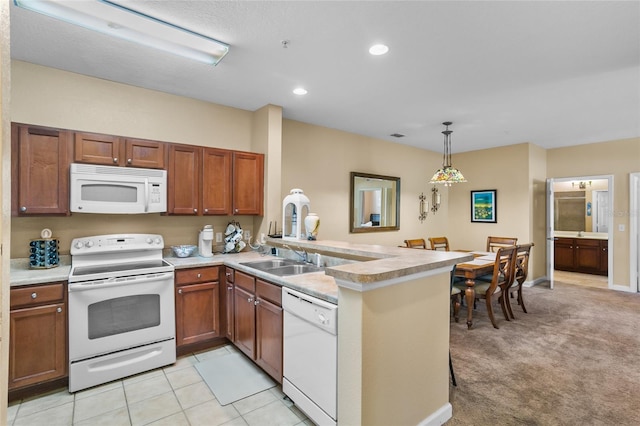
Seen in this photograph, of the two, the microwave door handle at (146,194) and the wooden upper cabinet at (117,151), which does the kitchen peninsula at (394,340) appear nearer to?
the microwave door handle at (146,194)

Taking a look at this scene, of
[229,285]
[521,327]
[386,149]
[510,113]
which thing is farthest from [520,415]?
[386,149]

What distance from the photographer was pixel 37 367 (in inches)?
91.6

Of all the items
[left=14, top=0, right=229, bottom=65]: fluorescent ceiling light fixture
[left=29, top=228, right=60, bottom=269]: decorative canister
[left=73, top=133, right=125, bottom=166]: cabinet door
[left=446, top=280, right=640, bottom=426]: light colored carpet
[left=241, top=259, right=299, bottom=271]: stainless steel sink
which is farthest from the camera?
[left=241, top=259, right=299, bottom=271]: stainless steel sink

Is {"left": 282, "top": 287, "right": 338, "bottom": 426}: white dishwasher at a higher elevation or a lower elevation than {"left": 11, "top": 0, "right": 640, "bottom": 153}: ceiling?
lower

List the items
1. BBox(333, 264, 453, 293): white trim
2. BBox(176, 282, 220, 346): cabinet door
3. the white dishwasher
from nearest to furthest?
BBox(333, 264, 453, 293): white trim
the white dishwasher
BBox(176, 282, 220, 346): cabinet door

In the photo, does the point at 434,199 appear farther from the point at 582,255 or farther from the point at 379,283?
the point at 379,283

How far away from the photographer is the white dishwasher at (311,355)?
5.94 feet

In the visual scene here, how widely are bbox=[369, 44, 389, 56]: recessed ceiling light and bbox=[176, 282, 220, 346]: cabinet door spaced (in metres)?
2.56

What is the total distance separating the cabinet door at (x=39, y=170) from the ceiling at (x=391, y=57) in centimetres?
67

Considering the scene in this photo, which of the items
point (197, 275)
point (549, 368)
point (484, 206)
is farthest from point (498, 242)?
point (197, 275)

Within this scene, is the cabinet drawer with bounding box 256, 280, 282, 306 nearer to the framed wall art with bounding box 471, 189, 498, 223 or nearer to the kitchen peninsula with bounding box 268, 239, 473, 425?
the kitchen peninsula with bounding box 268, 239, 473, 425

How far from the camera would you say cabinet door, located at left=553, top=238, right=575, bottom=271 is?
279 inches

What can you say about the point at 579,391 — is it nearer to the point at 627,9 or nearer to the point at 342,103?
the point at 627,9

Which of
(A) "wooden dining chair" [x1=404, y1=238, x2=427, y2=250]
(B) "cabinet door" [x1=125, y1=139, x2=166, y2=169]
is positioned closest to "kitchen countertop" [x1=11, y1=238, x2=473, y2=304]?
(B) "cabinet door" [x1=125, y1=139, x2=166, y2=169]
